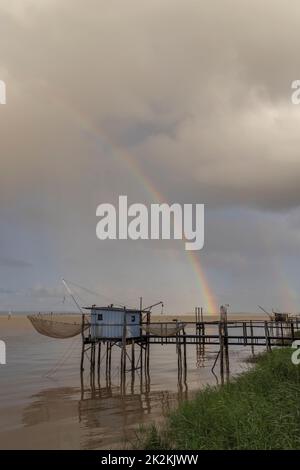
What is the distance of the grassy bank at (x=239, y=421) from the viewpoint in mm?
9906

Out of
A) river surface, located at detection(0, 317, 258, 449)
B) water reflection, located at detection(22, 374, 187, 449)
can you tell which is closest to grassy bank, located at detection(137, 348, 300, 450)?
water reflection, located at detection(22, 374, 187, 449)

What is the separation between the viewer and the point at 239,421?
1070 cm

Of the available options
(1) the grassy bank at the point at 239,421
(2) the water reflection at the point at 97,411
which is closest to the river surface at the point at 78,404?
(2) the water reflection at the point at 97,411

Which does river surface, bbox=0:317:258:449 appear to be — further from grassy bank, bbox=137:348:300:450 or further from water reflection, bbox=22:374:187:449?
grassy bank, bbox=137:348:300:450

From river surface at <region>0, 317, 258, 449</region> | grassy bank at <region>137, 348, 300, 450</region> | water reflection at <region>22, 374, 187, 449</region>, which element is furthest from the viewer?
river surface at <region>0, 317, 258, 449</region>

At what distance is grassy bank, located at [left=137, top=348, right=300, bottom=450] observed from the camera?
9.91 m

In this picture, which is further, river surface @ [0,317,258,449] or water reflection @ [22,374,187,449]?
river surface @ [0,317,258,449]

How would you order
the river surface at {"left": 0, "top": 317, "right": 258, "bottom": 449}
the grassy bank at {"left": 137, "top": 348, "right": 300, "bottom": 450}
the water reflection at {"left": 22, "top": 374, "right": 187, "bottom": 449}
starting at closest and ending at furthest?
the grassy bank at {"left": 137, "top": 348, "right": 300, "bottom": 450} < the water reflection at {"left": 22, "top": 374, "right": 187, "bottom": 449} < the river surface at {"left": 0, "top": 317, "right": 258, "bottom": 449}

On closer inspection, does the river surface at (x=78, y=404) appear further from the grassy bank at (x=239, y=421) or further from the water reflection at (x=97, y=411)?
the grassy bank at (x=239, y=421)

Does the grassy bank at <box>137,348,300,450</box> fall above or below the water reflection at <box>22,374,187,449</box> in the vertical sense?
above

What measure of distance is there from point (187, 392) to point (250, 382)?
9219 millimetres

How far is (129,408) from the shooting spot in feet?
66.1

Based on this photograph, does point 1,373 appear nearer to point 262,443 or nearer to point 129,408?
point 129,408
